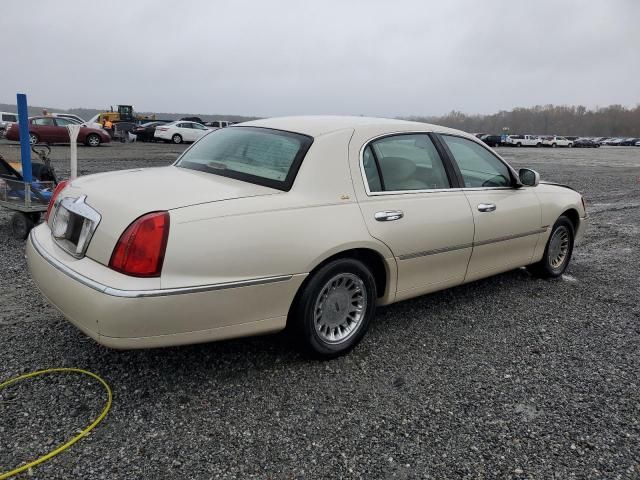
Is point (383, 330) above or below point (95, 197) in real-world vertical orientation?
below

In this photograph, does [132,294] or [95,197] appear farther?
[95,197]

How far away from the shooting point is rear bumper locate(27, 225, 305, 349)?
102 inches

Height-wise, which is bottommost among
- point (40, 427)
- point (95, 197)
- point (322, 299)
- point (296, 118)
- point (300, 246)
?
point (40, 427)

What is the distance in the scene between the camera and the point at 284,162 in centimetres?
337

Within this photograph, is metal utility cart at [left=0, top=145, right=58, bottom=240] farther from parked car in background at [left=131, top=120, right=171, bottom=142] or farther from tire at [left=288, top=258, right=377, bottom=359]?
parked car in background at [left=131, top=120, right=171, bottom=142]

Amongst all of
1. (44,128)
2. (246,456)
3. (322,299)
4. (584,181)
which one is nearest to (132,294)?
(246,456)

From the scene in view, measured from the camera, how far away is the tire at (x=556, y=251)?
522 cm

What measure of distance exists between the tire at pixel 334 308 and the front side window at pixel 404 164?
0.62 m

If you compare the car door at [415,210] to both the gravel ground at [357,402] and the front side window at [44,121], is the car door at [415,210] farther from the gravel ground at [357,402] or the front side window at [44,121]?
the front side window at [44,121]

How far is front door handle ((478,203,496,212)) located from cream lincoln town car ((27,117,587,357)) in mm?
12

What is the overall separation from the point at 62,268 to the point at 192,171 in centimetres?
114

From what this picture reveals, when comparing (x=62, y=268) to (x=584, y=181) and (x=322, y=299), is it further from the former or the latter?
(x=584, y=181)

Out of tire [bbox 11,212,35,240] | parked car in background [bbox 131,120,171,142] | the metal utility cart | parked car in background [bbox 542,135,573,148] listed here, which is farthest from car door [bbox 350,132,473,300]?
parked car in background [bbox 542,135,573,148]

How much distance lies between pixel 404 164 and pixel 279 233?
1343mm
